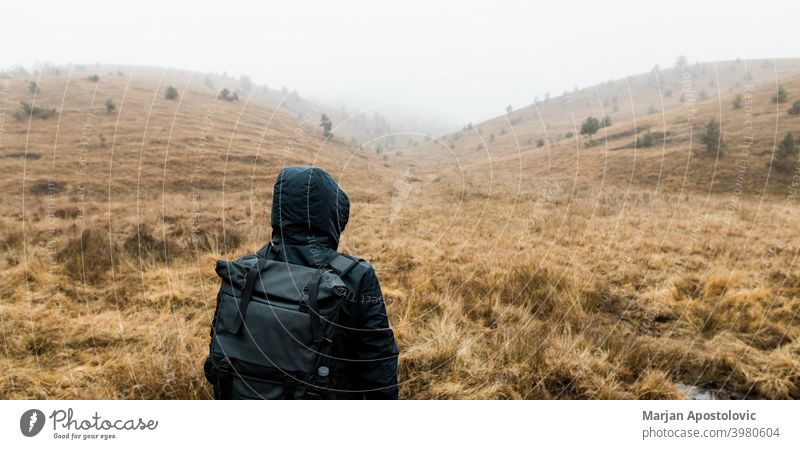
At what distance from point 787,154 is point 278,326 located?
Result: 107 ft

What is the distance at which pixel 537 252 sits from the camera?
322 inches

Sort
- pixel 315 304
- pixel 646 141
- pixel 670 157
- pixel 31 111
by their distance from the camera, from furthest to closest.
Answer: pixel 646 141, pixel 670 157, pixel 31 111, pixel 315 304

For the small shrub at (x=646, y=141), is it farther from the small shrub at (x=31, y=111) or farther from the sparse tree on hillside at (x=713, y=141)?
the small shrub at (x=31, y=111)

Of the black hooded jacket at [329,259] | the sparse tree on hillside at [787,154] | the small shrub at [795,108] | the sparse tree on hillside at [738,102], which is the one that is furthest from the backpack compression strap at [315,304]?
the sparse tree on hillside at [738,102]

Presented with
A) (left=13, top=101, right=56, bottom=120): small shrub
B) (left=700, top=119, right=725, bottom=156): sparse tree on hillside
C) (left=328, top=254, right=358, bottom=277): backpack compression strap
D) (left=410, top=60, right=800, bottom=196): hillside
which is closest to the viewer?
(left=328, top=254, right=358, bottom=277): backpack compression strap

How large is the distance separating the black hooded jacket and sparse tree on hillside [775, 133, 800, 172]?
30.4 meters

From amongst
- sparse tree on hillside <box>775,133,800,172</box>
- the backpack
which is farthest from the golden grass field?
sparse tree on hillside <box>775,133,800,172</box>

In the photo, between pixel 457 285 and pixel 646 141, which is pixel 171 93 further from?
pixel 646 141

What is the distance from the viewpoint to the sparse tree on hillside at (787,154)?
869 inches

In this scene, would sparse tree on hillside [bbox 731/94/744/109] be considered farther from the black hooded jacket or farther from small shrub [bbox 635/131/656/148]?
the black hooded jacket

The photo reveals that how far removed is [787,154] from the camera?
22891 millimetres

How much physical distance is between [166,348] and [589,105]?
87344 millimetres

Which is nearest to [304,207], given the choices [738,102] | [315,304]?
[315,304]

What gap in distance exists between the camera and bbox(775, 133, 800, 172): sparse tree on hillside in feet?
72.4
